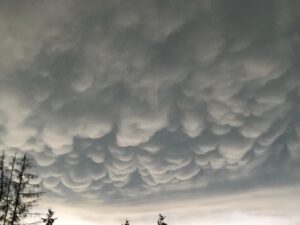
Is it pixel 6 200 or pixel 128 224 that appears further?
pixel 128 224

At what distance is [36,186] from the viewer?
27.3 m

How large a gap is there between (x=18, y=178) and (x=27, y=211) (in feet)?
9.93

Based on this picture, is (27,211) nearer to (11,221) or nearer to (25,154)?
(11,221)

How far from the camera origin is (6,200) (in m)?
25.6

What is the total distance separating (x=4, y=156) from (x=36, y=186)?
3963 millimetres

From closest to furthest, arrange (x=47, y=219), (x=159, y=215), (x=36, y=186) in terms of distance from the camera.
→ (x=36, y=186)
(x=47, y=219)
(x=159, y=215)

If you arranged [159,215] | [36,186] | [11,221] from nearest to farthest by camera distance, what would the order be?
1. [11,221]
2. [36,186]
3. [159,215]

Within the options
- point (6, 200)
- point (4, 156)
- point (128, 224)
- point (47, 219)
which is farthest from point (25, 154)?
point (128, 224)

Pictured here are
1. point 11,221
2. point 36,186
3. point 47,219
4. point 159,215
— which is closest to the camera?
point 11,221

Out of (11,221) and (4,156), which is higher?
(4,156)

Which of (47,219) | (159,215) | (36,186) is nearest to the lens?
(36,186)

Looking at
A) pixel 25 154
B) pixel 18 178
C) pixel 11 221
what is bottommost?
A: pixel 11 221

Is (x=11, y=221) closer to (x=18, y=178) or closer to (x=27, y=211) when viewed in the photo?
(x=27, y=211)

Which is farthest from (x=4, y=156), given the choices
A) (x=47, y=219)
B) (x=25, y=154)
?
(x=47, y=219)
